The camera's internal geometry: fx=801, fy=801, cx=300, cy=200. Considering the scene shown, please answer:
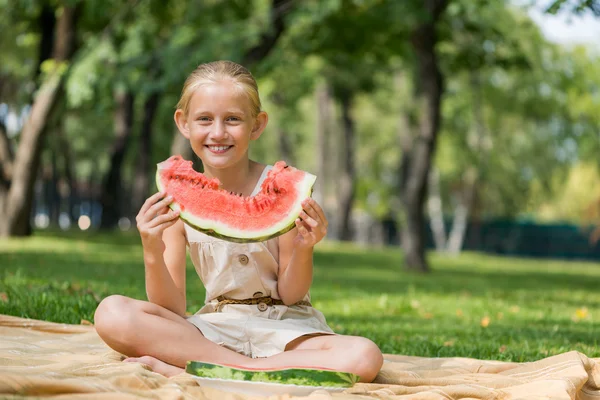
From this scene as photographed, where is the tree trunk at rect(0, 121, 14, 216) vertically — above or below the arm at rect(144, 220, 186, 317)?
above

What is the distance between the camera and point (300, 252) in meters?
3.57

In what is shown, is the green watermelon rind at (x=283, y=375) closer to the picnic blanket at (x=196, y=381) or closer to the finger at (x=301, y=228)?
the picnic blanket at (x=196, y=381)

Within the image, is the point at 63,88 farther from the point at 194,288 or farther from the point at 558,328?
the point at 558,328

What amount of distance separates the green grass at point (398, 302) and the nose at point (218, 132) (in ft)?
6.28

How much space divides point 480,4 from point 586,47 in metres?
19.1

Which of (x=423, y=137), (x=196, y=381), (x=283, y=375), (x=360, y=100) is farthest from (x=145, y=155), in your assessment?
(x=283, y=375)

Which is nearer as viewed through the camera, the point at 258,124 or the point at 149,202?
the point at 149,202

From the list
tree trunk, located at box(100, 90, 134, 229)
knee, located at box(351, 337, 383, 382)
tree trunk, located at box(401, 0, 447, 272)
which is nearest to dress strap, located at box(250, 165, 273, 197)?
knee, located at box(351, 337, 383, 382)

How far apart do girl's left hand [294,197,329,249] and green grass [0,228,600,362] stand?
1611 mm

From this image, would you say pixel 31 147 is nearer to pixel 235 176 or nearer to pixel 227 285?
pixel 235 176

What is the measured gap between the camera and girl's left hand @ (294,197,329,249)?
3.46 meters

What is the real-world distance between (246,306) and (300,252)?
0.42 meters

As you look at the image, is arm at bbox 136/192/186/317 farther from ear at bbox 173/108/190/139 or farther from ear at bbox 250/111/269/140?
ear at bbox 250/111/269/140

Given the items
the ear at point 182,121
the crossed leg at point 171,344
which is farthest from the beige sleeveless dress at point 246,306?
the ear at point 182,121
